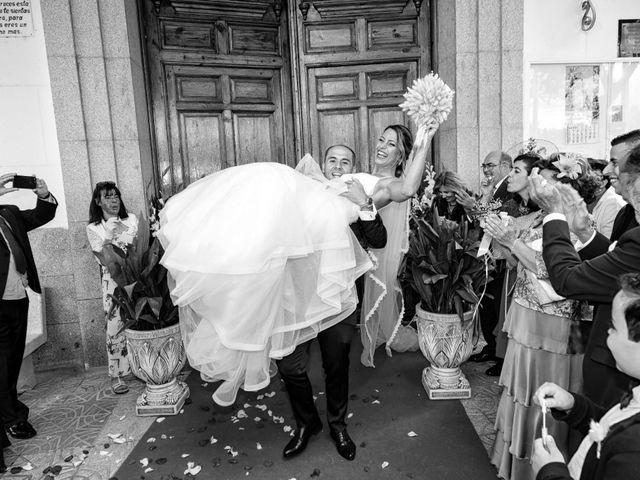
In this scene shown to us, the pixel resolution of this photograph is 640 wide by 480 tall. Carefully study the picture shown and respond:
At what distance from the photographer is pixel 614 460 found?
43.8 inches

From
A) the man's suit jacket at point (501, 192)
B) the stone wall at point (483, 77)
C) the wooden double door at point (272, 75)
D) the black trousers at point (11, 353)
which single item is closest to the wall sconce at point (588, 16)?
the stone wall at point (483, 77)

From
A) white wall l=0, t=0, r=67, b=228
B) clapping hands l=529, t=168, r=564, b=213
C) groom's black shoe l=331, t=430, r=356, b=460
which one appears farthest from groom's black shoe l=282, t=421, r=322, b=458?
white wall l=0, t=0, r=67, b=228

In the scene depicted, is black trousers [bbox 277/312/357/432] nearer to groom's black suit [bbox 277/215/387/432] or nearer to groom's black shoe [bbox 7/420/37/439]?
groom's black suit [bbox 277/215/387/432]

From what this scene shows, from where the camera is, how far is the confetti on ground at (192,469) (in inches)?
104

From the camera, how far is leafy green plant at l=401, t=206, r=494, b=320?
3299 millimetres

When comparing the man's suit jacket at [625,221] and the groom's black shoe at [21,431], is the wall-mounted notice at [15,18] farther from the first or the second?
the man's suit jacket at [625,221]

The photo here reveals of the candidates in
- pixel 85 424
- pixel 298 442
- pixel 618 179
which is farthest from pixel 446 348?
pixel 85 424

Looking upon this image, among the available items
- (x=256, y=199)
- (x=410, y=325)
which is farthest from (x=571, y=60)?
(x=256, y=199)

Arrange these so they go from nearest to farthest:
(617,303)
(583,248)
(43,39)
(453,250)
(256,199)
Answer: (617,303) → (583,248) → (256,199) → (453,250) → (43,39)

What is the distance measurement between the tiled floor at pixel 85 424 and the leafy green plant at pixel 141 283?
729mm

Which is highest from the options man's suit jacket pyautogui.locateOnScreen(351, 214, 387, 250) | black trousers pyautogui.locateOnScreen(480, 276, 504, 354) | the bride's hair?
the bride's hair

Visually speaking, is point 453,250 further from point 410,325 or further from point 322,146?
point 322,146

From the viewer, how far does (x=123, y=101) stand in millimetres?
4406

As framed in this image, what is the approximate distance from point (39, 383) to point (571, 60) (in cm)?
620
